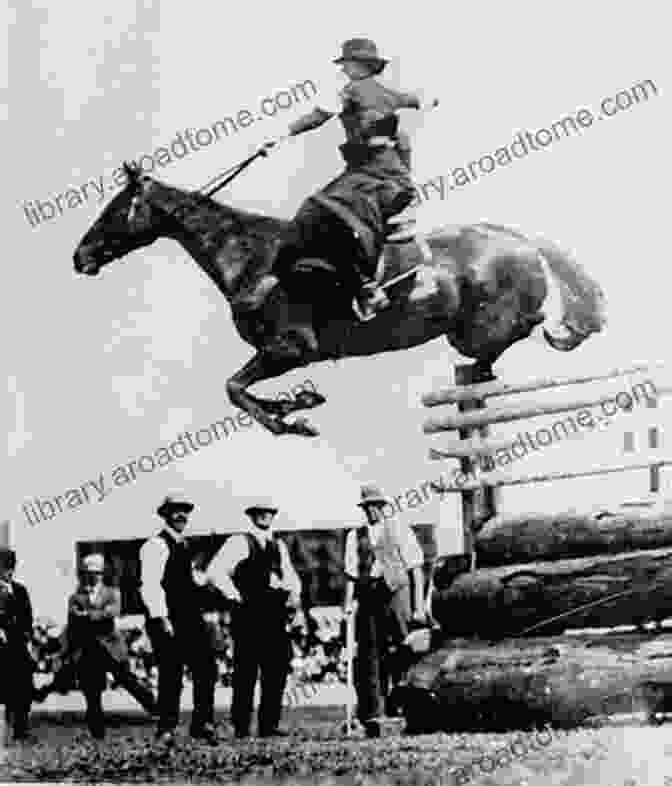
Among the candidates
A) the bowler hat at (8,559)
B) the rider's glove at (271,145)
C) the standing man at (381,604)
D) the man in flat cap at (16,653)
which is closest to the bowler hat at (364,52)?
the rider's glove at (271,145)

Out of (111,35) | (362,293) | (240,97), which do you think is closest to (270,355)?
(362,293)

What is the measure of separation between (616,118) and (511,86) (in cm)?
55

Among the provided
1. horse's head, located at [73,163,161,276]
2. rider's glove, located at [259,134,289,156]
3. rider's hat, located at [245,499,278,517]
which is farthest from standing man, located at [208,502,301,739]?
rider's glove, located at [259,134,289,156]

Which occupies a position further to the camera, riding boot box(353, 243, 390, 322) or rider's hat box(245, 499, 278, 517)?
rider's hat box(245, 499, 278, 517)

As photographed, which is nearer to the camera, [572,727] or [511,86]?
[572,727]

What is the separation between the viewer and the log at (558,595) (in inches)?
321

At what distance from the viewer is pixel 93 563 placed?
9617 millimetres

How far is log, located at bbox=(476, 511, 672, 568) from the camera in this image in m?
8.24

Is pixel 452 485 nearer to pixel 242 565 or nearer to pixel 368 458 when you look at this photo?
pixel 368 458

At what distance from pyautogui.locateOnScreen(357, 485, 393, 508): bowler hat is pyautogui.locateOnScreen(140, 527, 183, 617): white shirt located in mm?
985

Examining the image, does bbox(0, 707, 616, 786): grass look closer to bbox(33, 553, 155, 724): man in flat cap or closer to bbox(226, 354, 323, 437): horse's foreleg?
bbox(33, 553, 155, 724): man in flat cap

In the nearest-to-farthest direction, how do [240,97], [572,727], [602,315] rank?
[572,727] < [602,315] < [240,97]

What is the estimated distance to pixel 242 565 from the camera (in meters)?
9.16

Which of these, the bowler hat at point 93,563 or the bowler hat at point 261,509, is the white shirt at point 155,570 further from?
the bowler hat at point 261,509
